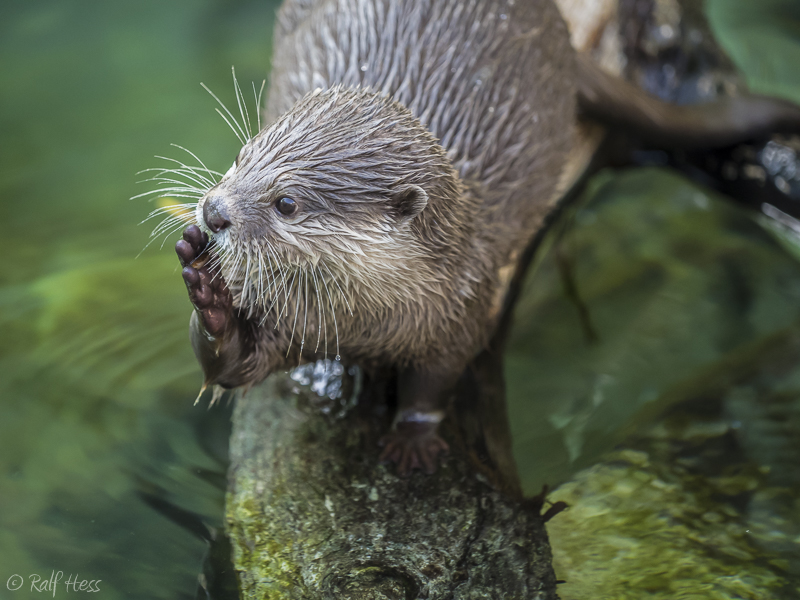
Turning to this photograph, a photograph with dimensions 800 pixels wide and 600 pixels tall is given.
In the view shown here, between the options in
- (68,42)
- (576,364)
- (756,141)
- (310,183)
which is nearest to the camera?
(310,183)

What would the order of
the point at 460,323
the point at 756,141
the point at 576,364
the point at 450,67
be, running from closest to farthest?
the point at 460,323 → the point at 450,67 → the point at 576,364 → the point at 756,141

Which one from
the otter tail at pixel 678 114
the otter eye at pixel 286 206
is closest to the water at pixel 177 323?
the otter tail at pixel 678 114

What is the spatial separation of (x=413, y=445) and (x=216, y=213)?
2.97 feet

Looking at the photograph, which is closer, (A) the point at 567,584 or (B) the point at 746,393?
(A) the point at 567,584

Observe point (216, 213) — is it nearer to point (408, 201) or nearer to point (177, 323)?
point (408, 201)

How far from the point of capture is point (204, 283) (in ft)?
5.26

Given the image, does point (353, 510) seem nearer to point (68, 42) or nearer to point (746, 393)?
point (746, 393)

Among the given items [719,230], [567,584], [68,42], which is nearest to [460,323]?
[567,584]

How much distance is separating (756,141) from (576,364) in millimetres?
1333

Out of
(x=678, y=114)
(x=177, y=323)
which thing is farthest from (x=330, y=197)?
(x=678, y=114)

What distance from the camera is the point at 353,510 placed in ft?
6.23

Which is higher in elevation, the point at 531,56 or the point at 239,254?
the point at 531,56

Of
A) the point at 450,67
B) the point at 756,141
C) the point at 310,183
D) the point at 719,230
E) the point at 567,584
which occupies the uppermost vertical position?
the point at 450,67

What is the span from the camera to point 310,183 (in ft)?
5.06
